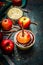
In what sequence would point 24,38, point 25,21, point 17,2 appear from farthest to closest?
point 17,2 → point 25,21 → point 24,38

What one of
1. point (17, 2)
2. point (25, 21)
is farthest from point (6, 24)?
point (17, 2)

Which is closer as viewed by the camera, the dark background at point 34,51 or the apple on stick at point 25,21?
the dark background at point 34,51

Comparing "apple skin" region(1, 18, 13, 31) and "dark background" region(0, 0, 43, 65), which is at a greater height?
"apple skin" region(1, 18, 13, 31)

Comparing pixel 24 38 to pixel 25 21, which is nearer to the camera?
pixel 24 38

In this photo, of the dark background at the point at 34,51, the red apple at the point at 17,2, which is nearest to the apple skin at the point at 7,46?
the dark background at the point at 34,51

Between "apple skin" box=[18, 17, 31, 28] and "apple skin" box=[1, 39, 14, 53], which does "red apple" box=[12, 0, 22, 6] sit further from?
"apple skin" box=[1, 39, 14, 53]

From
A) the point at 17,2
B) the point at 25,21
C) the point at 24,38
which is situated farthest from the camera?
the point at 17,2

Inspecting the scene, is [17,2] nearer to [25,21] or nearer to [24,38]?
[25,21]

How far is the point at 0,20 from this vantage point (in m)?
1.46

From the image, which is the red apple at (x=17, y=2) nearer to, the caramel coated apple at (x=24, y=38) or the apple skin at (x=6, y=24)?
the apple skin at (x=6, y=24)

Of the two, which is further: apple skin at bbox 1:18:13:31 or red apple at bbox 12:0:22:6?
red apple at bbox 12:0:22:6

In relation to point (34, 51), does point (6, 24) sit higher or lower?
higher

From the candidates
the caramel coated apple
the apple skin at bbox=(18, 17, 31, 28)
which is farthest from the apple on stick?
the caramel coated apple

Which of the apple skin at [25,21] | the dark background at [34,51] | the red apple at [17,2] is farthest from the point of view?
the red apple at [17,2]
